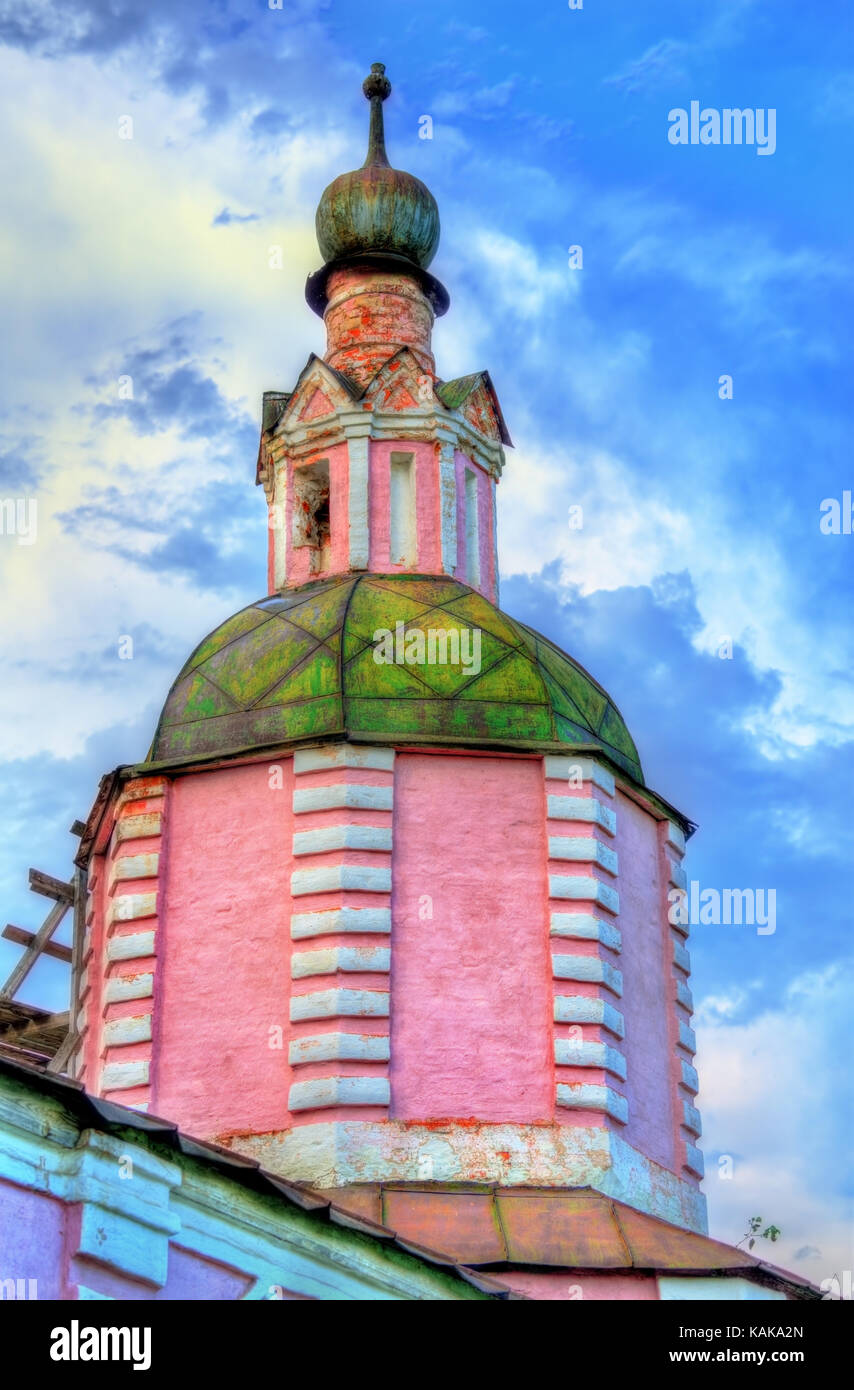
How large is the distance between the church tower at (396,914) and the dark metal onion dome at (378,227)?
156 inches

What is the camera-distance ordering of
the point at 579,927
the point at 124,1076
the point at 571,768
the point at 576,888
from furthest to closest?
the point at 571,768 < the point at 576,888 < the point at 579,927 < the point at 124,1076

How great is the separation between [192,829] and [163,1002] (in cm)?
162

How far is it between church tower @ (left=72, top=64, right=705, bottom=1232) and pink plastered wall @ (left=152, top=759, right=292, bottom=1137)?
20 millimetres

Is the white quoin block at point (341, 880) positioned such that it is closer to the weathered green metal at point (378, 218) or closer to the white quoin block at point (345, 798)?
the white quoin block at point (345, 798)

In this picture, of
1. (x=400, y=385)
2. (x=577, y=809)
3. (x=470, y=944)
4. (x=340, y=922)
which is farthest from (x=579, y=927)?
(x=400, y=385)

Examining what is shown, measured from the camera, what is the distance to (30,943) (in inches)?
872

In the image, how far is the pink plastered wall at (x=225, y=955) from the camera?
1955 centimetres

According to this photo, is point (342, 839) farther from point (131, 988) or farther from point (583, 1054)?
point (583, 1054)

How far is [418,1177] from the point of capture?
18.7 m

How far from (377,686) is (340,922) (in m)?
→ 2.31

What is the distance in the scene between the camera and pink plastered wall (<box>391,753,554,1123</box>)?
1931 centimetres

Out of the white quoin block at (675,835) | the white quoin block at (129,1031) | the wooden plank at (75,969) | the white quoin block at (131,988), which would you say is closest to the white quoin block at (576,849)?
the white quoin block at (675,835)
